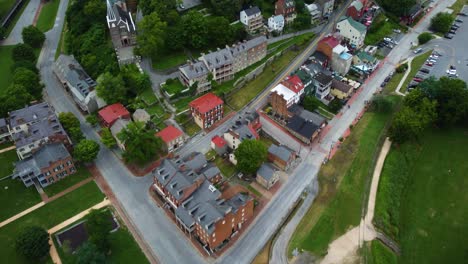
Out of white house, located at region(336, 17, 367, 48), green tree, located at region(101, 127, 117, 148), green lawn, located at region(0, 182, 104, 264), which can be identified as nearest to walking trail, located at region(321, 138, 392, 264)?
green lawn, located at region(0, 182, 104, 264)

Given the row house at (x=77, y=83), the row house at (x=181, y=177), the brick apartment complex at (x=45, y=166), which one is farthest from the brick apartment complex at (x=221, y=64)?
the brick apartment complex at (x=45, y=166)

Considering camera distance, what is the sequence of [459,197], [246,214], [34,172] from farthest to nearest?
[459,197] < [34,172] < [246,214]

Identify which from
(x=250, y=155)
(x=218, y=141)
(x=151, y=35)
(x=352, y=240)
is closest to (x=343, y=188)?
(x=352, y=240)

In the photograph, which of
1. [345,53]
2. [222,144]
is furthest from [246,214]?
[345,53]

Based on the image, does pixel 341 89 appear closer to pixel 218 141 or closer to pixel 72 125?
pixel 218 141

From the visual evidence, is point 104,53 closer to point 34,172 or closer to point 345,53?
point 34,172
